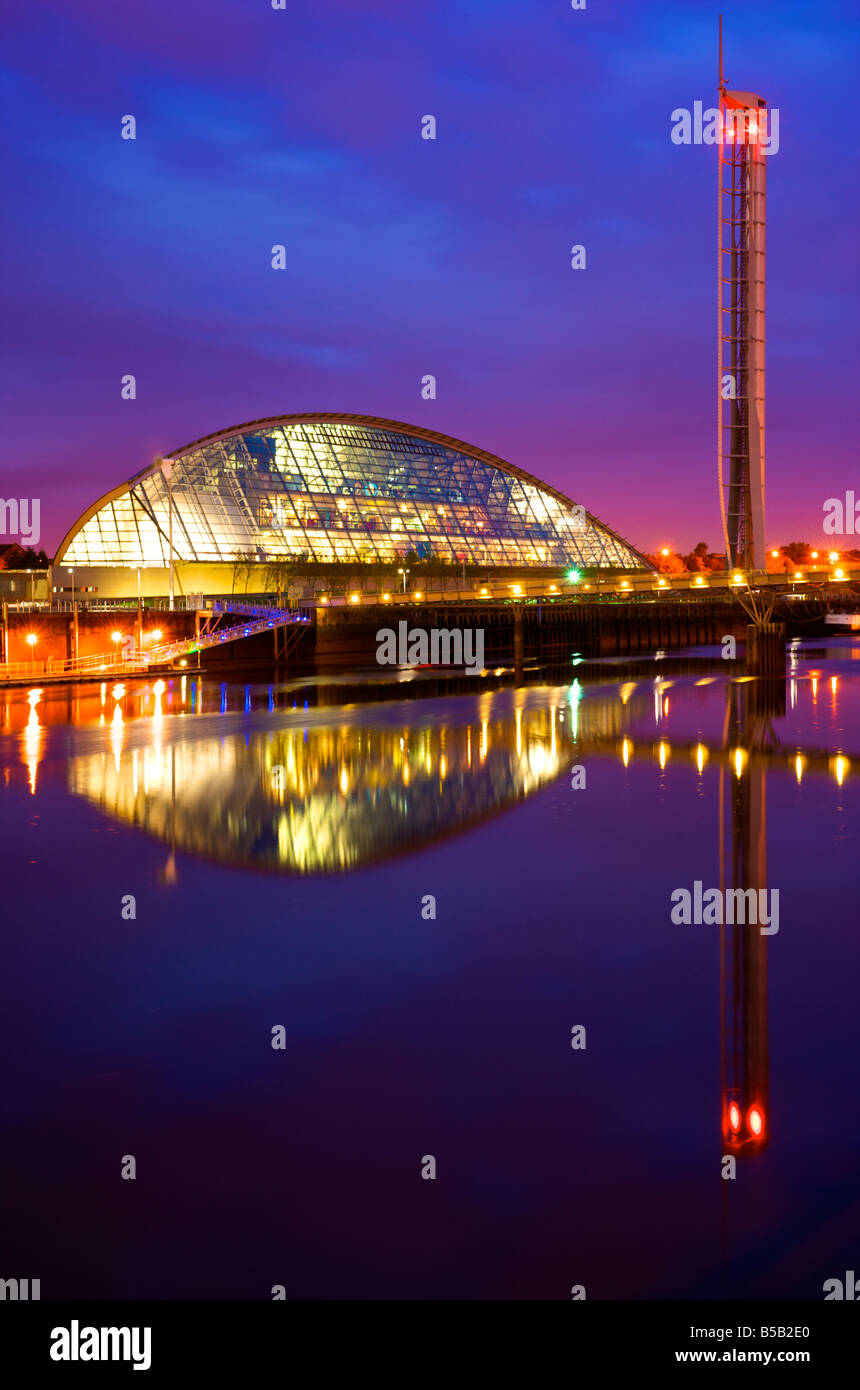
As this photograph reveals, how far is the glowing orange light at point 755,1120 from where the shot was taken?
10.1 meters

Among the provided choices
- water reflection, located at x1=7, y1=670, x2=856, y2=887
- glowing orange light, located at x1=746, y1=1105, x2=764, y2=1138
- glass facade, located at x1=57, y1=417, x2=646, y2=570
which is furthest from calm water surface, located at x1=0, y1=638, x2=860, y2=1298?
glass facade, located at x1=57, y1=417, x2=646, y2=570

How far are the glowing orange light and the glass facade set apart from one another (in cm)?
8766

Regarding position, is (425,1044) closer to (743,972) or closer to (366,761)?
(743,972)

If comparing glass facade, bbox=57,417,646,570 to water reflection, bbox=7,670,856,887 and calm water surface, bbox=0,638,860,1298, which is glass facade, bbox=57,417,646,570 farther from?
calm water surface, bbox=0,638,860,1298

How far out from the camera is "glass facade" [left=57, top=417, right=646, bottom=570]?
3802 inches

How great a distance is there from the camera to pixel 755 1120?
405 inches

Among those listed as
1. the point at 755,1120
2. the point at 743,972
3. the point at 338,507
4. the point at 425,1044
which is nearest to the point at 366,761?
the point at 743,972

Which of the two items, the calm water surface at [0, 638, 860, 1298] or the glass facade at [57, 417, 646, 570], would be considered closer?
the calm water surface at [0, 638, 860, 1298]

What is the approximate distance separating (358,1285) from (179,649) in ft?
196

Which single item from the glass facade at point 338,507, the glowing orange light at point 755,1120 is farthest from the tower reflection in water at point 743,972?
the glass facade at point 338,507

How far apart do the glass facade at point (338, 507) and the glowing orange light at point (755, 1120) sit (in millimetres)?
87662

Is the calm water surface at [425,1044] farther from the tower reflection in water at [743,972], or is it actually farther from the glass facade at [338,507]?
the glass facade at [338,507]
